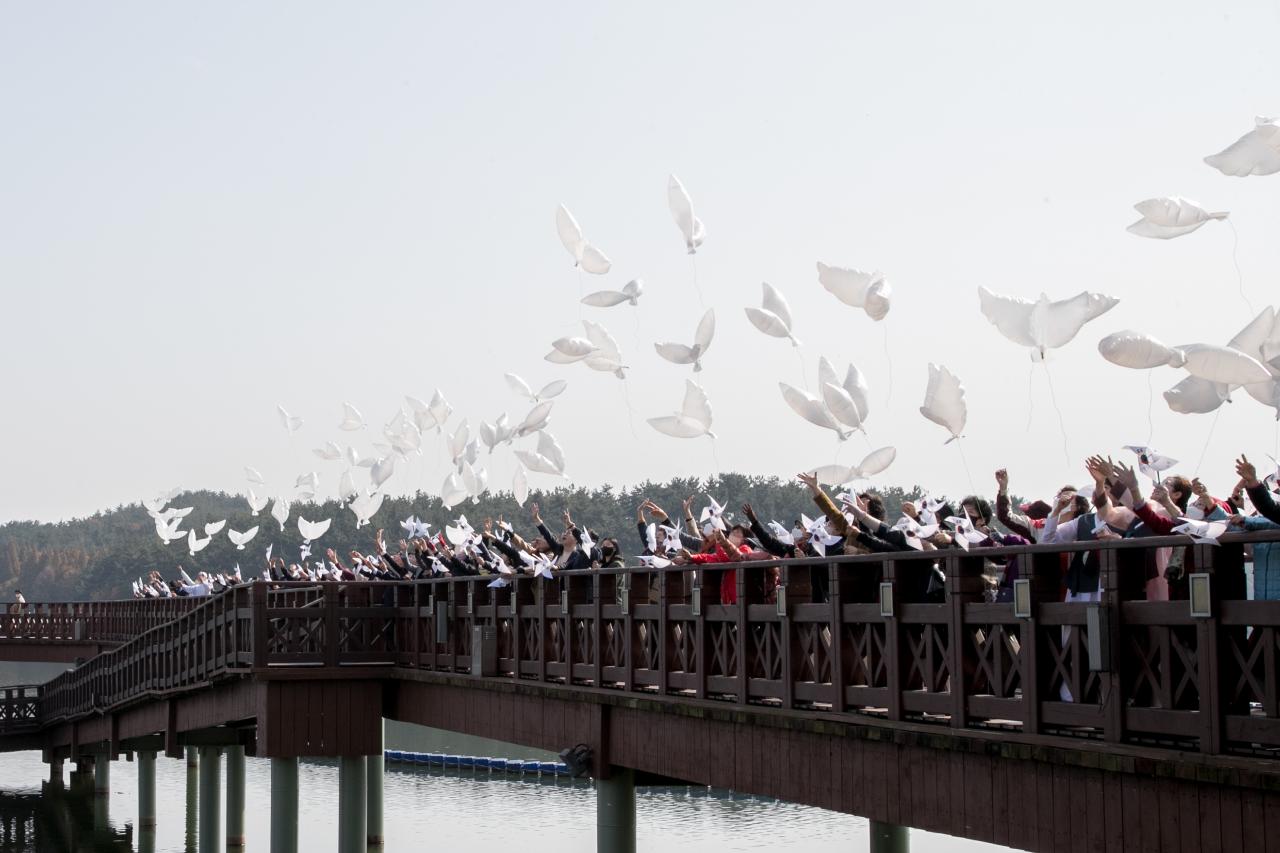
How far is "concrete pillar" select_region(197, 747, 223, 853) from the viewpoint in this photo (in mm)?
35156

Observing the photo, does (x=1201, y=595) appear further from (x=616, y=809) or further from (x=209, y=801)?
(x=209, y=801)

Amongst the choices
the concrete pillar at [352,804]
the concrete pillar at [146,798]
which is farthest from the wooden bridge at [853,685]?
the concrete pillar at [146,798]

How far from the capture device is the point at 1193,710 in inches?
386

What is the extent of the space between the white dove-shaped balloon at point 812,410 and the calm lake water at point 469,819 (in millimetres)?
25936

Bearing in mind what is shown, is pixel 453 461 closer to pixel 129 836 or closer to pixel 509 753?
pixel 129 836

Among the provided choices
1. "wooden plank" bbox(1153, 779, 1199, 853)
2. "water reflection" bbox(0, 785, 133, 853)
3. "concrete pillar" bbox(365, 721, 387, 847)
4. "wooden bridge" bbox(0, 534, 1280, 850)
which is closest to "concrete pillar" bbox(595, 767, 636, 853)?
"wooden bridge" bbox(0, 534, 1280, 850)

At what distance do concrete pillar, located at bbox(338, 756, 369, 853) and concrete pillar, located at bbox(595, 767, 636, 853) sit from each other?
26.0ft

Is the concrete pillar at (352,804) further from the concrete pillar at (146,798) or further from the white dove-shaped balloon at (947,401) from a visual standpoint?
the concrete pillar at (146,798)

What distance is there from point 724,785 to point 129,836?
31082 mm

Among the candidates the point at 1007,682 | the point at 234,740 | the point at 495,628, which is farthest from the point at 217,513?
the point at 1007,682

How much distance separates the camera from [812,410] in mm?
15641

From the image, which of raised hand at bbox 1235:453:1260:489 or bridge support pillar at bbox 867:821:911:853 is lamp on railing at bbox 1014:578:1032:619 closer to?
raised hand at bbox 1235:453:1260:489

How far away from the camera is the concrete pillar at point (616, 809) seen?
59.6 feet

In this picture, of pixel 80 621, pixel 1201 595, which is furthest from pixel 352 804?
pixel 80 621
